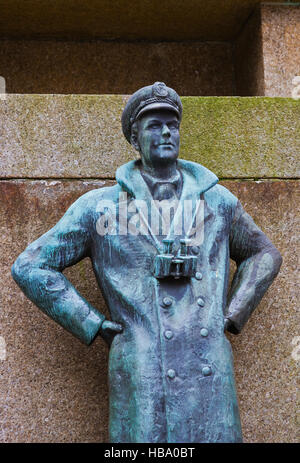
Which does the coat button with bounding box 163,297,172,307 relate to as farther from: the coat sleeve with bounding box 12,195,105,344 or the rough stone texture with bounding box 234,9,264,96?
the rough stone texture with bounding box 234,9,264,96

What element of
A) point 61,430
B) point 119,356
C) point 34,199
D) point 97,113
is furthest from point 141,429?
point 97,113

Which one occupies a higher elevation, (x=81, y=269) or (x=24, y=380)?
(x=81, y=269)

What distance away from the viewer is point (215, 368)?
450 cm

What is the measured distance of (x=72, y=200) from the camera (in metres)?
5.42

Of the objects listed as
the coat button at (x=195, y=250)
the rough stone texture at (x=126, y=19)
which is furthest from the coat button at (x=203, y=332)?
the rough stone texture at (x=126, y=19)

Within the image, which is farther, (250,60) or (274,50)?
(250,60)

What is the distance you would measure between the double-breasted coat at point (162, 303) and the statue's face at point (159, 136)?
6.6 inches

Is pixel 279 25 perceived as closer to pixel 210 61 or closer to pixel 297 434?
pixel 210 61

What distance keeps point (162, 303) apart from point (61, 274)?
61cm

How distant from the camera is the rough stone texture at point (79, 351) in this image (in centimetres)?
508

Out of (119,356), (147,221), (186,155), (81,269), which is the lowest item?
(119,356)

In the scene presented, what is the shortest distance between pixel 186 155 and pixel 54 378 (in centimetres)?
166

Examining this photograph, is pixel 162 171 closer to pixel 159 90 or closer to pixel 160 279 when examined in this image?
pixel 159 90

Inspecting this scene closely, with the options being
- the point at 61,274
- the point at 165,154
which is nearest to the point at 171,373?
the point at 61,274
